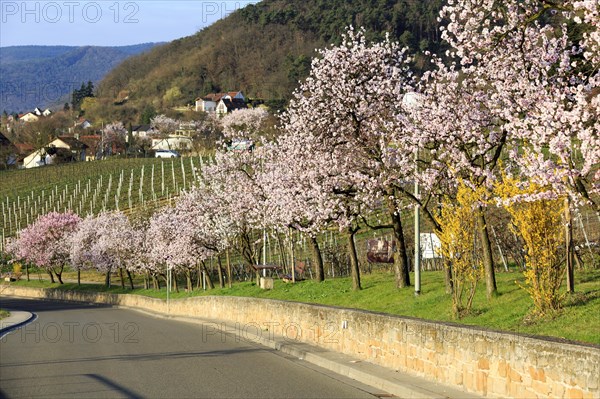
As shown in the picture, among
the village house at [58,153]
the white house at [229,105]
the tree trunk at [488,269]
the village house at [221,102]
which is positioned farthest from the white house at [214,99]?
the tree trunk at [488,269]

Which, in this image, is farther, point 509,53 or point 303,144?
point 303,144

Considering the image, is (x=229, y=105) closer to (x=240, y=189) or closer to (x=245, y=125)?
(x=245, y=125)

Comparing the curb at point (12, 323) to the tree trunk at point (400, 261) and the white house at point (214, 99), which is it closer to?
the tree trunk at point (400, 261)

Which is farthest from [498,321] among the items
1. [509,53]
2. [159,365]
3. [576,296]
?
[159,365]

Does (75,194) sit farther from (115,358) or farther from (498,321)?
(498,321)

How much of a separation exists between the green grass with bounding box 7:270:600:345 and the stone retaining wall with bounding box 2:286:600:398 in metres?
1.10

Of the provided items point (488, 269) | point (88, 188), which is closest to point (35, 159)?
point (88, 188)

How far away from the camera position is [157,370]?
57.6 feet

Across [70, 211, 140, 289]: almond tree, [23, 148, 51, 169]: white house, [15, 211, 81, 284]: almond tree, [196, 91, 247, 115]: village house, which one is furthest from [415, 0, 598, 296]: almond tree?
[196, 91, 247, 115]: village house

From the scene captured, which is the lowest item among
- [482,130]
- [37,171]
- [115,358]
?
[115,358]

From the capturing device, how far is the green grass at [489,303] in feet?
44.5

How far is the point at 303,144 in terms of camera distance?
2572 cm

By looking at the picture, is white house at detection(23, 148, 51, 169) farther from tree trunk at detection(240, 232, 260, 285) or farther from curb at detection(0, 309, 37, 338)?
tree trunk at detection(240, 232, 260, 285)

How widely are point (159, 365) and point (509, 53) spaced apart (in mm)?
9497
